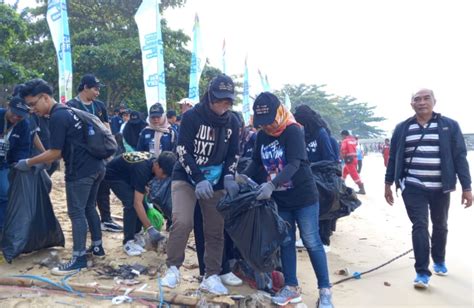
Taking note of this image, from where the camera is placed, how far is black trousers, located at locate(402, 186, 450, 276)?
361 centimetres

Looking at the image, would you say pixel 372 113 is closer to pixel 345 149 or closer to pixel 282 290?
pixel 345 149

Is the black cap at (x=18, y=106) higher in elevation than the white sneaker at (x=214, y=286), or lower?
higher

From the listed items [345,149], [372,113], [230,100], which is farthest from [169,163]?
[372,113]

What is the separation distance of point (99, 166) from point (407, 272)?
3.20 metres

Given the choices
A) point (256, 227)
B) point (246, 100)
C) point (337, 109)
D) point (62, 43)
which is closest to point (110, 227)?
point (256, 227)

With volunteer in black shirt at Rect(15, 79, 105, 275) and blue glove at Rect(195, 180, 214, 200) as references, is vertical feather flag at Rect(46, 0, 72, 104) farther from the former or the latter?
blue glove at Rect(195, 180, 214, 200)

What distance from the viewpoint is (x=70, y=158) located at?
11.5 feet

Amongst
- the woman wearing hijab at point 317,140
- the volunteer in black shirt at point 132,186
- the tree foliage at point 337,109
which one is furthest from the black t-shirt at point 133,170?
the tree foliage at point 337,109

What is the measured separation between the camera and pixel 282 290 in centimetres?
317

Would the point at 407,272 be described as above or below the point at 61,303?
below

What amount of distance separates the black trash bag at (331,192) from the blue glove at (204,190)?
59.0 inches

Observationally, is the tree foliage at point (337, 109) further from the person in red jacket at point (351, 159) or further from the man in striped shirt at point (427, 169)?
the man in striped shirt at point (427, 169)

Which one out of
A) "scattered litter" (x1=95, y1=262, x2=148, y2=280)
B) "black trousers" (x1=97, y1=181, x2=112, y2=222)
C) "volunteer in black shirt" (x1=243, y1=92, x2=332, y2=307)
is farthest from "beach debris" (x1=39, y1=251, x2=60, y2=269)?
"volunteer in black shirt" (x1=243, y1=92, x2=332, y2=307)

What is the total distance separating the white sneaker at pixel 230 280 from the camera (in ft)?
11.2
